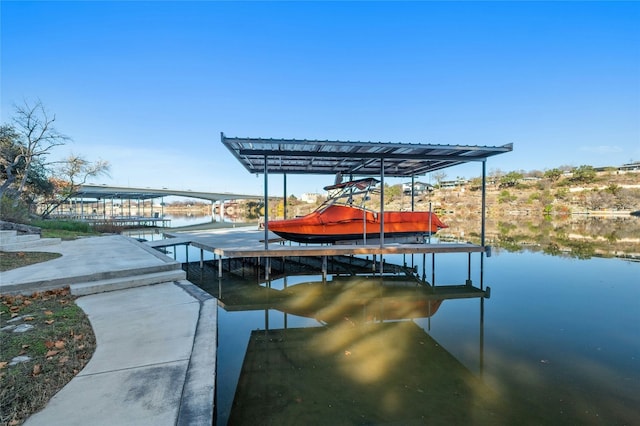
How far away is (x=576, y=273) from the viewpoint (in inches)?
316

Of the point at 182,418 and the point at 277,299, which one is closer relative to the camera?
the point at 182,418

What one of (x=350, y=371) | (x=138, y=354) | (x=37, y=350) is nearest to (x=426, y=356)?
(x=350, y=371)

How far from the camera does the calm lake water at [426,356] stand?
8.08ft

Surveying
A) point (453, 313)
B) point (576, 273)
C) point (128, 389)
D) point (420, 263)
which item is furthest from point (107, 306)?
point (576, 273)

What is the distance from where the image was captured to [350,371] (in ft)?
10.1

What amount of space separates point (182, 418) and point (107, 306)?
9.50 feet

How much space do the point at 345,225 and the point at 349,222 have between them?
135mm

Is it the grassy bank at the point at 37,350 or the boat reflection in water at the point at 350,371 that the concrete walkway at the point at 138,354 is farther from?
the boat reflection in water at the point at 350,371

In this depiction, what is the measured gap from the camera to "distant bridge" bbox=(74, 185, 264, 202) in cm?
3150

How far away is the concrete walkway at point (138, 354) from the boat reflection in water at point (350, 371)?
0.55 meters

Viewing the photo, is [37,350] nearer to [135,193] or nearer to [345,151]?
[345,151]

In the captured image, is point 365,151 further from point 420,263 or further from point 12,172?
point 12,172

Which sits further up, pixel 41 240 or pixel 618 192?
pixel 618 192

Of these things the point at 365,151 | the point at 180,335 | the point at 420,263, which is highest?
the point at 365,151
